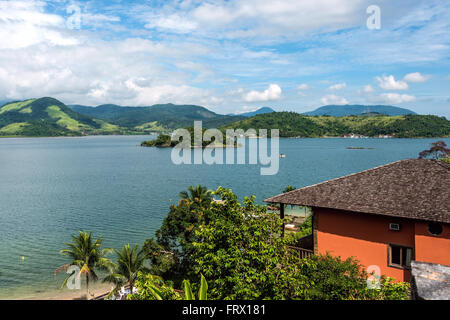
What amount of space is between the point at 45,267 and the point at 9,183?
6552cm

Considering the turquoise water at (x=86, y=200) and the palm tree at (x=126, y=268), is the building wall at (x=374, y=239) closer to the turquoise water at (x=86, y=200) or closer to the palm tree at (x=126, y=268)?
the palm tree at (x=126, y=268)

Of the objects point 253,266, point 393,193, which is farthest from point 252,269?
point 393,193

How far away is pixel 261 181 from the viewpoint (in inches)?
3501

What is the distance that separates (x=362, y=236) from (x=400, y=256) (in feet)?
6.97

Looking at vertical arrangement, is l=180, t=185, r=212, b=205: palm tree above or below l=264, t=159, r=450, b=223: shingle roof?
below

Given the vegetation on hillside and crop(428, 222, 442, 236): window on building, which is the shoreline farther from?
crop(428, 222, 442, 236): window on building

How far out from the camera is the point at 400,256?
57.8 feet

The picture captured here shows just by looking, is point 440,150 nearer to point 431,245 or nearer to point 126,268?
point 431,245

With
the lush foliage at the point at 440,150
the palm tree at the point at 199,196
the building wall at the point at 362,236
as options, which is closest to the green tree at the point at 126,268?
the palm tree at the point at 199,196

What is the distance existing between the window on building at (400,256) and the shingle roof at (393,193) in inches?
87.9

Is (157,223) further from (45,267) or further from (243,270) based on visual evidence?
(243,270)

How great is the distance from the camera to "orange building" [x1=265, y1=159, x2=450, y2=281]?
16.5 metres

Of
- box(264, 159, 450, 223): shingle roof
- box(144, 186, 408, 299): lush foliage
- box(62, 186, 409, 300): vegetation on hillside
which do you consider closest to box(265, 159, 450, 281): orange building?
box(264, 159, 450, 223): shingle roof
